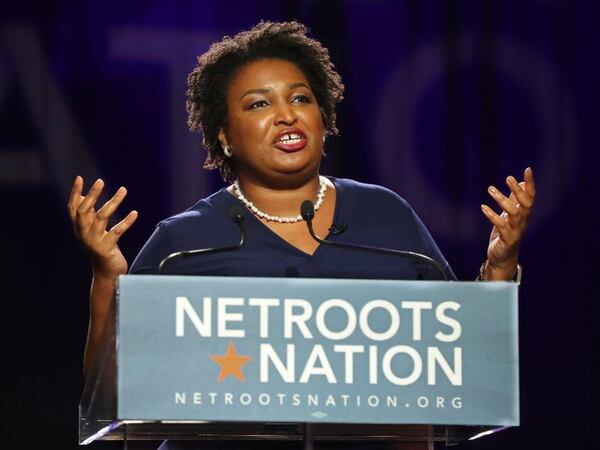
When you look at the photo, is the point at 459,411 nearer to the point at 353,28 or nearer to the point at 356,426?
the point at 356,426

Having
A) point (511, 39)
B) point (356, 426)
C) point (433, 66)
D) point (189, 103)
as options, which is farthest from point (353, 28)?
point (356, 426)

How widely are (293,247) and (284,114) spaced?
11.2 inches

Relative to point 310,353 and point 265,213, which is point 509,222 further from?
point 310,353

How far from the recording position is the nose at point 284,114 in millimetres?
2445

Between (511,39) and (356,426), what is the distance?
2538 mm

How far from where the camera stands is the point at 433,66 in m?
4.08

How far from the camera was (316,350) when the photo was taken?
177cm

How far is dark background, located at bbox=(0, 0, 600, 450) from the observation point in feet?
12.5

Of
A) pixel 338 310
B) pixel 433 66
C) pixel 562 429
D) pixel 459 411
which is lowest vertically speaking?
pixel 459 411

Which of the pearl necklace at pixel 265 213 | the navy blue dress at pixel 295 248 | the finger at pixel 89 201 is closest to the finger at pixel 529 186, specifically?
the navy blue dress at pixel 295 248

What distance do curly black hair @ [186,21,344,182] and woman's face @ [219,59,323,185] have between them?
4 cm

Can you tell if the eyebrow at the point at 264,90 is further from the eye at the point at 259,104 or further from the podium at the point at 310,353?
the podium at the point at 310,353

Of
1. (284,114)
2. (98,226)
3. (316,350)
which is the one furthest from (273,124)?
(316,350)

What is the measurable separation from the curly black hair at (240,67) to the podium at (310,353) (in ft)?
3.02
